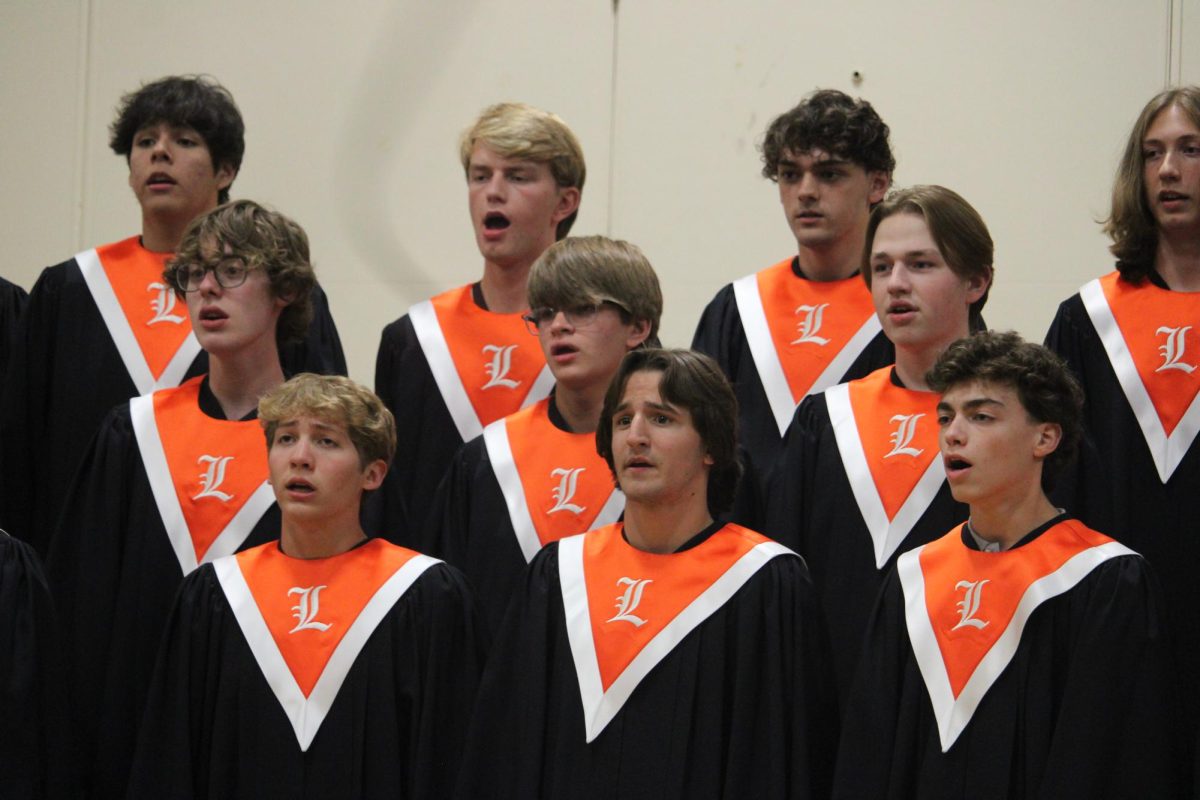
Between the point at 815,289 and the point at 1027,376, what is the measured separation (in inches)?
46.2

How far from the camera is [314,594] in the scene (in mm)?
4293

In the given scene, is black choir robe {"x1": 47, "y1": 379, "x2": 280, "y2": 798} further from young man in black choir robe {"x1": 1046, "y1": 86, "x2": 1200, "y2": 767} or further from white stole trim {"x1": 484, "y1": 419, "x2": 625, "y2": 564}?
young man in black choir robe {"x1": 1046, "y1": 86, "x2": 1200, "y2": 767}

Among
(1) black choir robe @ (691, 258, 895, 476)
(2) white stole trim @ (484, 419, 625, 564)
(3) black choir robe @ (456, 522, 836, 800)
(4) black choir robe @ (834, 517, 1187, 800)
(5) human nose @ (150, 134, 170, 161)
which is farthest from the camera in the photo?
(5) human nose @ (150, 134, 170, 161)

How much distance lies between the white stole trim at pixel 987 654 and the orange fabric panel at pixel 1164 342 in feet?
Result: 2.47

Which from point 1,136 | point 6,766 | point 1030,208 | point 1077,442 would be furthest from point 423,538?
point 1,136

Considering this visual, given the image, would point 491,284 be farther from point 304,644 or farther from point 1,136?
point 1,136

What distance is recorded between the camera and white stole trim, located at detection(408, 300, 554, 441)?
16.8 ft

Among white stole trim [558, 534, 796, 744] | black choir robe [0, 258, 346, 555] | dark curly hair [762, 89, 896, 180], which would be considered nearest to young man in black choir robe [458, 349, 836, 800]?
white stole trim [558, 534, 796, 744]

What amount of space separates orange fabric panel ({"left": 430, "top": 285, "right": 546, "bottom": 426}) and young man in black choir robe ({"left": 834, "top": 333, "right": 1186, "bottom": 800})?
139 centimetres

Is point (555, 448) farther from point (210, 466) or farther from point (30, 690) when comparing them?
point (30, 690)

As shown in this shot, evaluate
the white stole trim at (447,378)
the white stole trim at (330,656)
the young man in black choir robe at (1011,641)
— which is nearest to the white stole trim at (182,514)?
the white stole trim at (330,656)

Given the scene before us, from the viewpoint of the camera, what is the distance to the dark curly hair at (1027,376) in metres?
3.96

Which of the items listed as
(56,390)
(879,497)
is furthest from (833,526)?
(56,390)

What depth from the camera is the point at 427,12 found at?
705 cm
